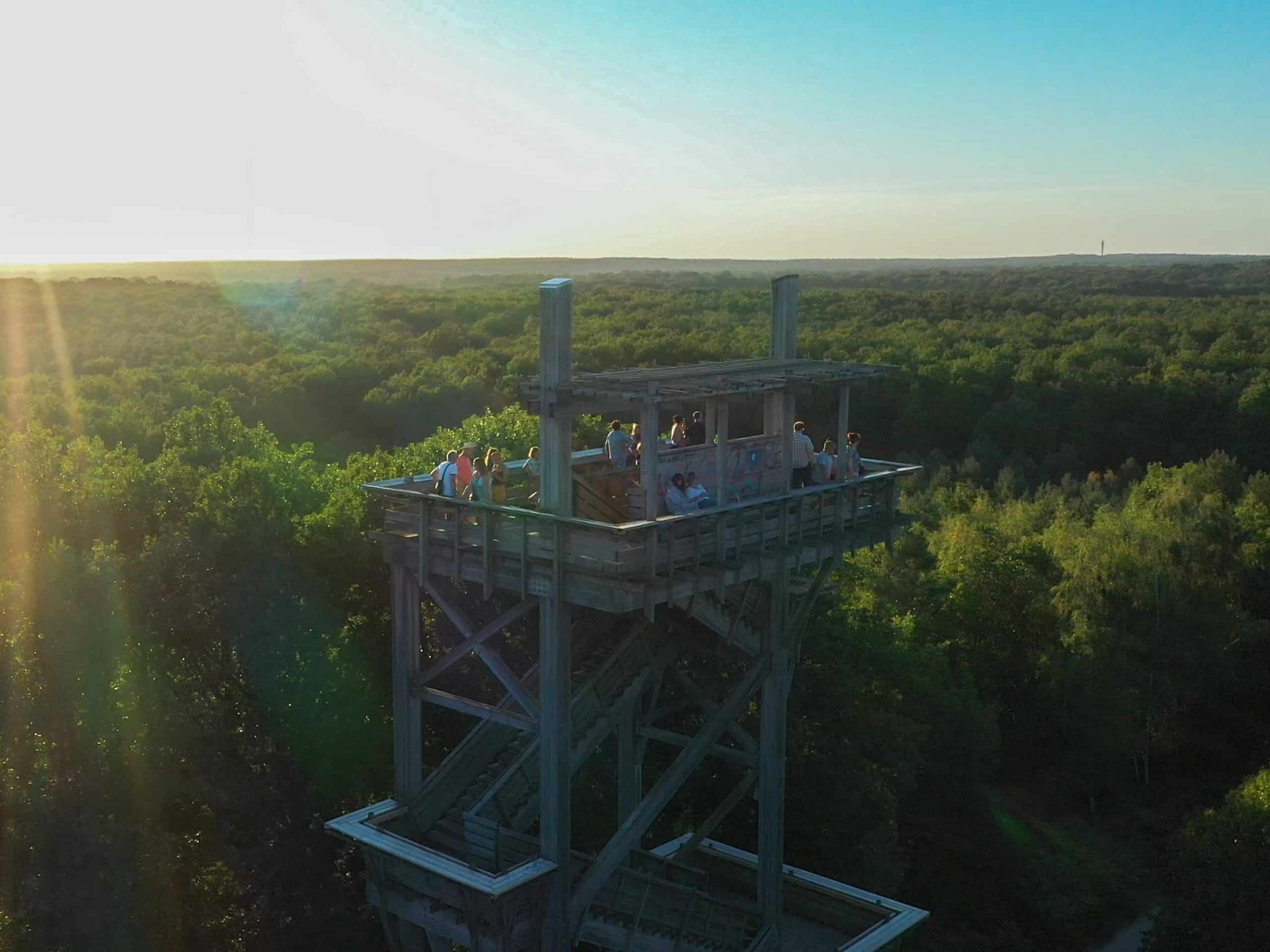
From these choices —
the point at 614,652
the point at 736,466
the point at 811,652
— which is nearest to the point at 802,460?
the point at 736,466

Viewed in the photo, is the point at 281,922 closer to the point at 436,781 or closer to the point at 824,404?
the point at 436,781

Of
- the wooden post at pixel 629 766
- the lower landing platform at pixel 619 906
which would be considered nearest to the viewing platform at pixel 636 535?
the lower landing platform at pixel 619 906

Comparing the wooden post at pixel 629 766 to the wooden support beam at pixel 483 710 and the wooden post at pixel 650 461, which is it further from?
the wooden post at pixel 650 461

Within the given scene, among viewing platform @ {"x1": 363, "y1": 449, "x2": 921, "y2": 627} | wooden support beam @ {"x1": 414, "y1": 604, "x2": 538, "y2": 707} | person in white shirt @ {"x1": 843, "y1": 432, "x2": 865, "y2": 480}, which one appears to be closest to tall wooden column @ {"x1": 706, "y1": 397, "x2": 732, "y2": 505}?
viewing platform @ {"x1": 363, "y1": 449, "x2": 921, "y2": 627}

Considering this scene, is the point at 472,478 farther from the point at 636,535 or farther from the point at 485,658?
the point at 636,535

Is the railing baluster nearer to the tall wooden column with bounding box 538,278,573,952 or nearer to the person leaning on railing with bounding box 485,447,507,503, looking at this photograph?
the tall wooden column with bounding box 538,278,573,952

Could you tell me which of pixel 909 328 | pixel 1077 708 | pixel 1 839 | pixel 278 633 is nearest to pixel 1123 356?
pixel 909 328
